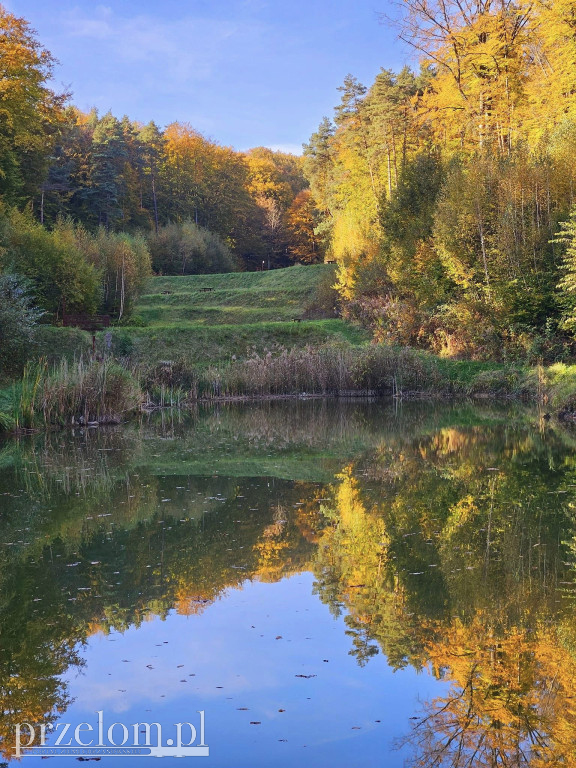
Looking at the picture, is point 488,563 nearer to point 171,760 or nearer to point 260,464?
point 171,760

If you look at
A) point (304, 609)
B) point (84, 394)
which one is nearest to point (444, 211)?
point (84, 394)

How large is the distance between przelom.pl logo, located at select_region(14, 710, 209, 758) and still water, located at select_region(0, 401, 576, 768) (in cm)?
4

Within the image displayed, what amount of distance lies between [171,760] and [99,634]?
1.59 m

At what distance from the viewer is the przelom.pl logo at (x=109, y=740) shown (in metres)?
3.39

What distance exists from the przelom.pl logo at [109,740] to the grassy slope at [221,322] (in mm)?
21276

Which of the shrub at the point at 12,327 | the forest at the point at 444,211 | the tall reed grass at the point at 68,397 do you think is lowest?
the tall reed grass at the point at 68,397

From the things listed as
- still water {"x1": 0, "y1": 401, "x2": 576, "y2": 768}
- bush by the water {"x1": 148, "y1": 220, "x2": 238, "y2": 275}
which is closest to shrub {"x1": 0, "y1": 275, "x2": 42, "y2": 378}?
still water {"x1": 0, "y1": 401, "x2": 576, "y2": 768}

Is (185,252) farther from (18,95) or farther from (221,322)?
(18,95)

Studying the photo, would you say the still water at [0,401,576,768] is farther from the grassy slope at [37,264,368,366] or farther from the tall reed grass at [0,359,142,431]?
the grassy slope at [37,264,368,366]

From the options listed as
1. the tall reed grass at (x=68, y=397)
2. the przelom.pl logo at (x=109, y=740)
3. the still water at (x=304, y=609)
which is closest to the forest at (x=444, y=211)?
the tall reed grass at (x=68, y=397)

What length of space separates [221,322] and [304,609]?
1319 inches

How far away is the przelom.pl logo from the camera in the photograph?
3391mm

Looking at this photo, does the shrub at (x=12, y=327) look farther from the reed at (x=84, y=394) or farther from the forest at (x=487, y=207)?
the forest at (x=487, y=207)

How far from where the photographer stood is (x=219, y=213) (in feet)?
200
